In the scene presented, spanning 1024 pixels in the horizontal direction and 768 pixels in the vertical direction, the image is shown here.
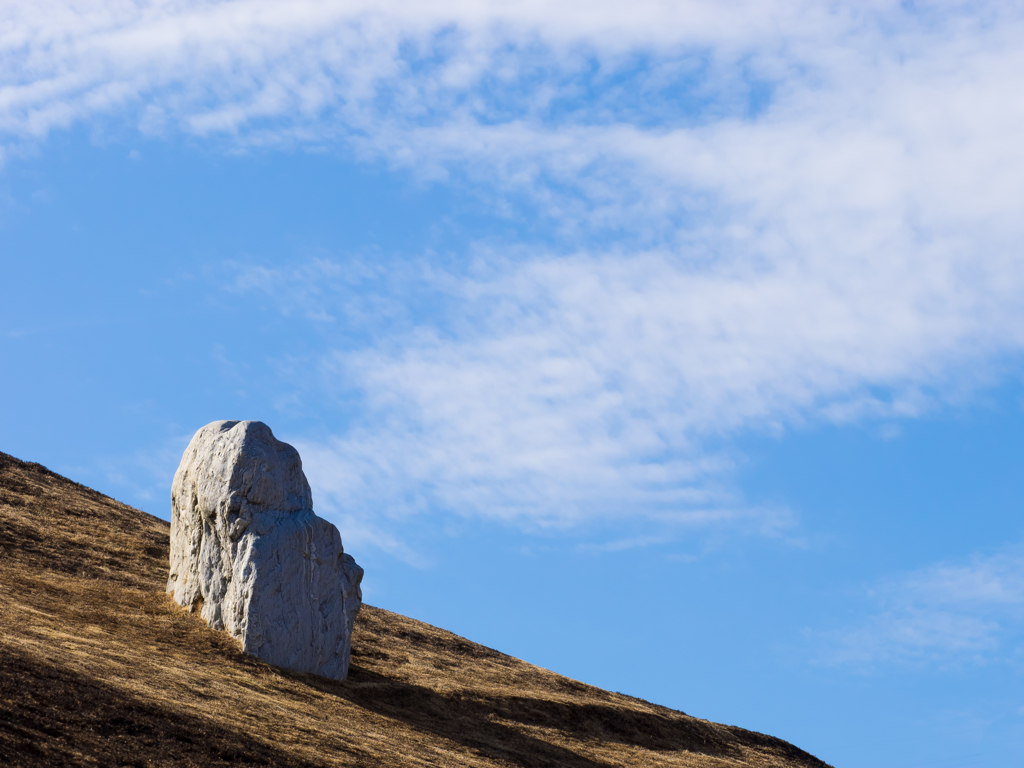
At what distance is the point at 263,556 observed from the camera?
22.4 m

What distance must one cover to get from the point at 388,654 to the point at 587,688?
20.0 ft

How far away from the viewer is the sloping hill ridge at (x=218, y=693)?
575 inches

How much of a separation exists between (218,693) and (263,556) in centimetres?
449

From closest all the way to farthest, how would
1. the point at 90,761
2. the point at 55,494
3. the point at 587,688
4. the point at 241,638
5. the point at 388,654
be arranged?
the point at 90,761
the point at 241,638
the point at 388,654
the point at 587,688
the point at 55,494

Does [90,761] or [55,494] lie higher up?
[55,494]

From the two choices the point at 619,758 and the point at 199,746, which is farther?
the point at 619,758

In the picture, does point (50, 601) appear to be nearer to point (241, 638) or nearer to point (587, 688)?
point (241, 638)

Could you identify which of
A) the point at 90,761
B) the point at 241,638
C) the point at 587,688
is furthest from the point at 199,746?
the point at 587,688

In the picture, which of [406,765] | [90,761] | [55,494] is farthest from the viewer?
[55,494]

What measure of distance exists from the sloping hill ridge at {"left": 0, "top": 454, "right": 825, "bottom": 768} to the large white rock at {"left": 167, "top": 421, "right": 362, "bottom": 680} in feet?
1.99

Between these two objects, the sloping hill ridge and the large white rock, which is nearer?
the sloping hill ridge

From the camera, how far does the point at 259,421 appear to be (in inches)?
968

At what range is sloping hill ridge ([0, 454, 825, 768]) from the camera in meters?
14.6

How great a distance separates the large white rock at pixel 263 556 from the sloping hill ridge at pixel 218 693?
1.99 feet
